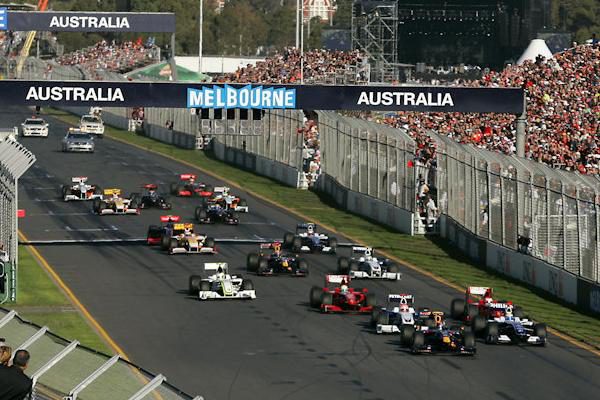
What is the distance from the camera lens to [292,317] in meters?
35.6

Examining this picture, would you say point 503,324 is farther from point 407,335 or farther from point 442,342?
point 407,335

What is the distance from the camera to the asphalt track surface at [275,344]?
2759 centimetres

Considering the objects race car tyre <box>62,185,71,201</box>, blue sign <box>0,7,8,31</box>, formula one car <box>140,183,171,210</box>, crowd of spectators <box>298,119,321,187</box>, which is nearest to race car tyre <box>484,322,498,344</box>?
formula one car <box>140,183,171,210</box>

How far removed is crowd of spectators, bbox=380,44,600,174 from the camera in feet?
193

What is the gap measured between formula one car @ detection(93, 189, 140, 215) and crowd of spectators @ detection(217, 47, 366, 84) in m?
31.0

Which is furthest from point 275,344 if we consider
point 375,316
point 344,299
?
point 344,299

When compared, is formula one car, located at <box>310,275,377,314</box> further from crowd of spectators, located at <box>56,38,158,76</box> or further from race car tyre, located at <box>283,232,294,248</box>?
crowd of spectators, located at <box>56,38,158,76</box>

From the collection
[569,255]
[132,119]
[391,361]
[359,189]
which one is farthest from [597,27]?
[391,361]

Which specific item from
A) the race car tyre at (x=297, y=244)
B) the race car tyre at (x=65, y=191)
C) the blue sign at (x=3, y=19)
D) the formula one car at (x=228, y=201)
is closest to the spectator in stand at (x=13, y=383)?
the race car tyre at (x=297, y=244)

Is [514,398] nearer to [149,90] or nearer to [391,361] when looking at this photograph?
[391,361]

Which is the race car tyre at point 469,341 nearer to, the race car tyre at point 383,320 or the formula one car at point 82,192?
the race car tyre at point 383,320

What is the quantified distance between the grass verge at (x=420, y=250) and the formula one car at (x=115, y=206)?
673 centimetres

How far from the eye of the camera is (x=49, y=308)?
121ft

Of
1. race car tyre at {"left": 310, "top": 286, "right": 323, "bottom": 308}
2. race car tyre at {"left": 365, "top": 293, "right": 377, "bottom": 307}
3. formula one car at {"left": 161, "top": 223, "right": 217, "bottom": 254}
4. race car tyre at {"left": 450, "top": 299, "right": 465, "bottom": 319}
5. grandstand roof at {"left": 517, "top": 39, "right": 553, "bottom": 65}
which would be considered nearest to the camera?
race car tyre at {"left": 450, "top": 299, "right": 465, "bottom": 319}
